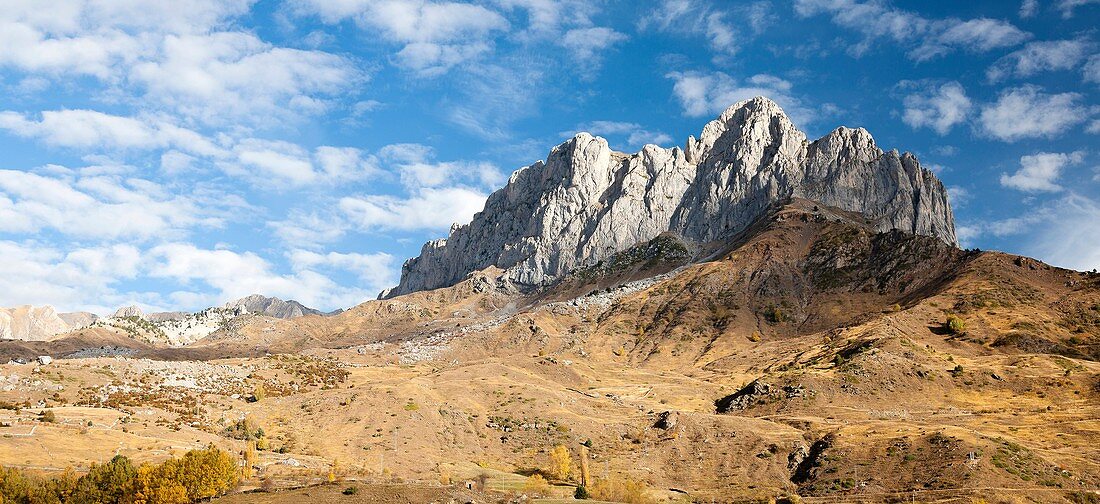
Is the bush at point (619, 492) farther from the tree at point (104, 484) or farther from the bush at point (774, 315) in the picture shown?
the bush at point (774, 315)

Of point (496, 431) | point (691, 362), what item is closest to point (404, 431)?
point (496, 431)

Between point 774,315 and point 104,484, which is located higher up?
point 774,315

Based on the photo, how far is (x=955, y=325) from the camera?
127 meters

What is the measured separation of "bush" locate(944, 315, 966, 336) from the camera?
12634 cm

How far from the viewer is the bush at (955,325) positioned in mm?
126344

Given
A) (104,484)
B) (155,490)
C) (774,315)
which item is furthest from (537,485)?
(774,315)

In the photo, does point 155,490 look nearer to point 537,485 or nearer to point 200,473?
point 200,473

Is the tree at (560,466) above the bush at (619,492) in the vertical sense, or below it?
above

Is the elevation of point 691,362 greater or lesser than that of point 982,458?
greater

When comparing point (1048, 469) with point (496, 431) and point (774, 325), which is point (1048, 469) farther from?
point (774, 325)

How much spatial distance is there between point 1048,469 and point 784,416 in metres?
31.3

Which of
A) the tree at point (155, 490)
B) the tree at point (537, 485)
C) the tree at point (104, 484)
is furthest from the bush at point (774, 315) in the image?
the tree at point (104, 484)

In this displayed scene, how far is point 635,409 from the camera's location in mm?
97562

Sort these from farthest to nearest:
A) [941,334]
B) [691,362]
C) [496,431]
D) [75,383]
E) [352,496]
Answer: [691,362], [941,334], [496,431], [75,383], [352,496]
